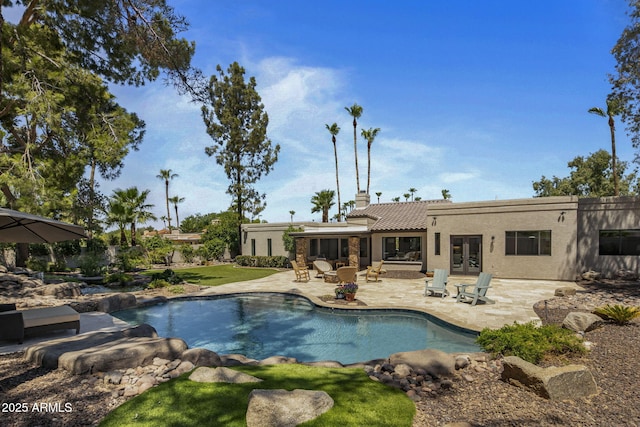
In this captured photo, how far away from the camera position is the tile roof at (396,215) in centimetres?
2188

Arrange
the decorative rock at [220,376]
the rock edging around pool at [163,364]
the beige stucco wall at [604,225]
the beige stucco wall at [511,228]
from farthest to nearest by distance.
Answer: the beige stucco wall at [511,228] → the beige stucco wall at [604,225] → the rock edging around pool at [163,364] → the decorative rock at [220,376]

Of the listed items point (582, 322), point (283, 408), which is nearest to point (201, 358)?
point (283, 408)

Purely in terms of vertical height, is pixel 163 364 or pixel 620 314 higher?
pixel 620 314

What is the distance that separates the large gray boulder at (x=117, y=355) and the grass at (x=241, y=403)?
43.8 inches

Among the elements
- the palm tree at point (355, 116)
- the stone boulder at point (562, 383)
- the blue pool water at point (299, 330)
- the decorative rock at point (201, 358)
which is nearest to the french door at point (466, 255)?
the blue pool water at point (299, 330)

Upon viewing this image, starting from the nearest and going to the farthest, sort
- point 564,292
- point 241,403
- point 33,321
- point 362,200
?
point 241,403 < point 33,321 < point 564,292 < point 362,200

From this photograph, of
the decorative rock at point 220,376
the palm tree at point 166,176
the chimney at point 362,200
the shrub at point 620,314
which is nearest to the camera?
the decorative rock at point 220,376

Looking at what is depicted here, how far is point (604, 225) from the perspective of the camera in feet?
57.5

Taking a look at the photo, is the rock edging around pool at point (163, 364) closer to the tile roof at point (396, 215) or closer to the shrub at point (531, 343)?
the shrub at point (531, 343)

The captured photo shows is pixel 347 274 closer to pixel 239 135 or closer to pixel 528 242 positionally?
pixel 528 242

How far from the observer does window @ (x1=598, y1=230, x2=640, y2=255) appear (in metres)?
17.0

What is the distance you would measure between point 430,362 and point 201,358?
4.09m

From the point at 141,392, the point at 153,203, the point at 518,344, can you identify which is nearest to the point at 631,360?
the point at 518,344

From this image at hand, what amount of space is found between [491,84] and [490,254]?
950 cm
